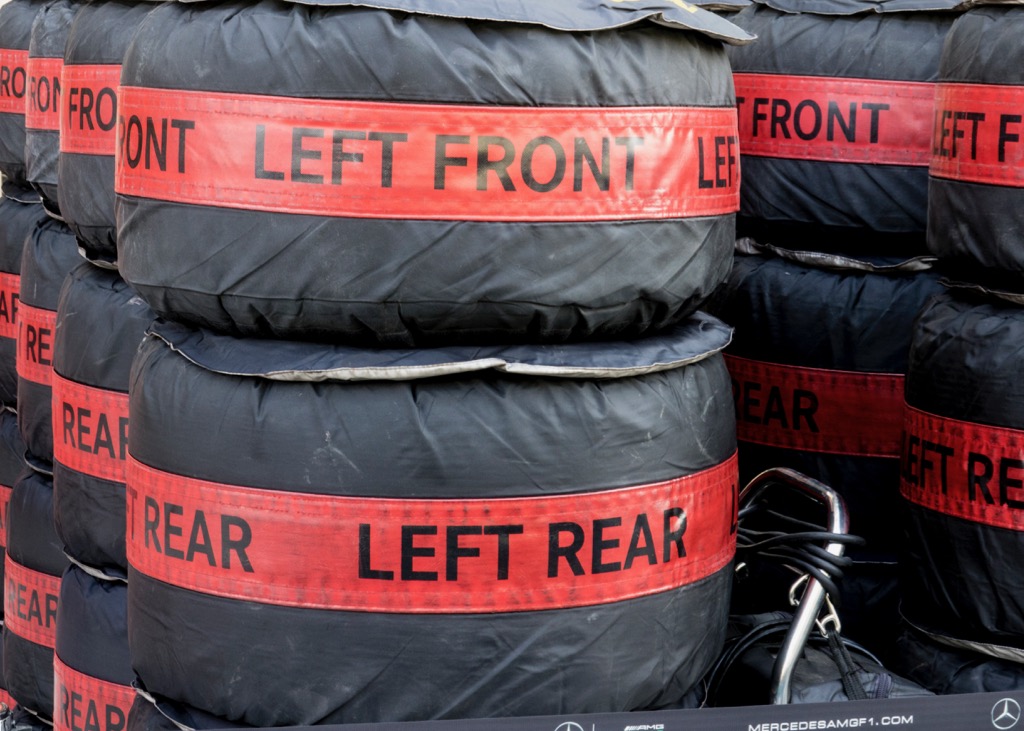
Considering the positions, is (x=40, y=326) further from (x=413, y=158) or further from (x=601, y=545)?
(x=601, y=545)

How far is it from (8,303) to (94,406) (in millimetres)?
1032

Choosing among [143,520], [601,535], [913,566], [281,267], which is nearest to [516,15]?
[281,267]

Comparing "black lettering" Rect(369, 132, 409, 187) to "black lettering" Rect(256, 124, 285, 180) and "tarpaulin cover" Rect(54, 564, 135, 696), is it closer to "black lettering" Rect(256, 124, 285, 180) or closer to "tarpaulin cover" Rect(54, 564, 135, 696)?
"black lettering" Rect(256, 124, 285, 180)

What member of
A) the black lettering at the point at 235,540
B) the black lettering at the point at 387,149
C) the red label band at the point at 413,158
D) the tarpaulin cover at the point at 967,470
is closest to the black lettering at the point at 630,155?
the red label band at the point at 413,158

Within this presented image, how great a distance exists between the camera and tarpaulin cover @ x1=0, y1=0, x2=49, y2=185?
338cm

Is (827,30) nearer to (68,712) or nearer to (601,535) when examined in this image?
(601,535)

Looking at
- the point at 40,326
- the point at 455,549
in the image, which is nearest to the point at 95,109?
the point at 40,326

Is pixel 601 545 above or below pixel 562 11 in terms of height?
below

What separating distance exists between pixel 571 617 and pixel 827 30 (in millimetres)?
1387

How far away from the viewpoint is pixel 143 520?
1.98m

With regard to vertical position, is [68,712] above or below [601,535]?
below

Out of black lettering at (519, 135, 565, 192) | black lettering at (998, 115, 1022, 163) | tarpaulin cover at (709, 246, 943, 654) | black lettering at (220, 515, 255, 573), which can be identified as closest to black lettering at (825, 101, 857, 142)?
tarpaulin cover at (709, 246, 943, 654)

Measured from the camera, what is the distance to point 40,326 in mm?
3045

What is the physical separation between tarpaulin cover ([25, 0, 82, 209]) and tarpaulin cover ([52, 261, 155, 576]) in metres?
0.37
